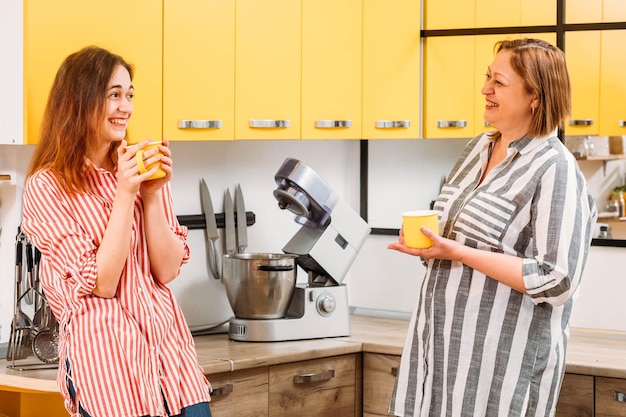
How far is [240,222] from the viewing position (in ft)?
11.5

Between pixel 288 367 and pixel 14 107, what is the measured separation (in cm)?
118

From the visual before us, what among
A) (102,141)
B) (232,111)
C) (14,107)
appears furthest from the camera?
(232,111)

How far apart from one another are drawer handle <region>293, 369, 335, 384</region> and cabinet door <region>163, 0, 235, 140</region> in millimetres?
791

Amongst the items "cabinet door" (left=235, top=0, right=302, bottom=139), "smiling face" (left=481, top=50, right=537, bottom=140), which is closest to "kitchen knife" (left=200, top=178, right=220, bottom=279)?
"cabinet door" (left=235, top=0, right=302, bottom=139)

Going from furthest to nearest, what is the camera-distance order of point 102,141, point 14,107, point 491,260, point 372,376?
point 372,376 → point 14,107 → point 491,260 → point 102,141

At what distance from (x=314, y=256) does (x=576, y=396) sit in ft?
3.11

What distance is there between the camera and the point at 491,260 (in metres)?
2.18

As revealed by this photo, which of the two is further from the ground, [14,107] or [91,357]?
[14,107]

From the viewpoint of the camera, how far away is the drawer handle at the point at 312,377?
3.06 metres

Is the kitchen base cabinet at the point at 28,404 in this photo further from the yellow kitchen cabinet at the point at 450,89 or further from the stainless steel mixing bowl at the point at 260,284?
the yellow kitchen cabinet at the point at 450,89

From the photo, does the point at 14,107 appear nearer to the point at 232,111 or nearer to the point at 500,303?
the point at 232,111

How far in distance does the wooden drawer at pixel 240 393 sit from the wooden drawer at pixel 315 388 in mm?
37

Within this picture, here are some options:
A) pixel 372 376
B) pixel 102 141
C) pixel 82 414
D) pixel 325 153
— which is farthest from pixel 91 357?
pixel 325 153

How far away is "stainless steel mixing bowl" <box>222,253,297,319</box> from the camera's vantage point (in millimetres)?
3172
